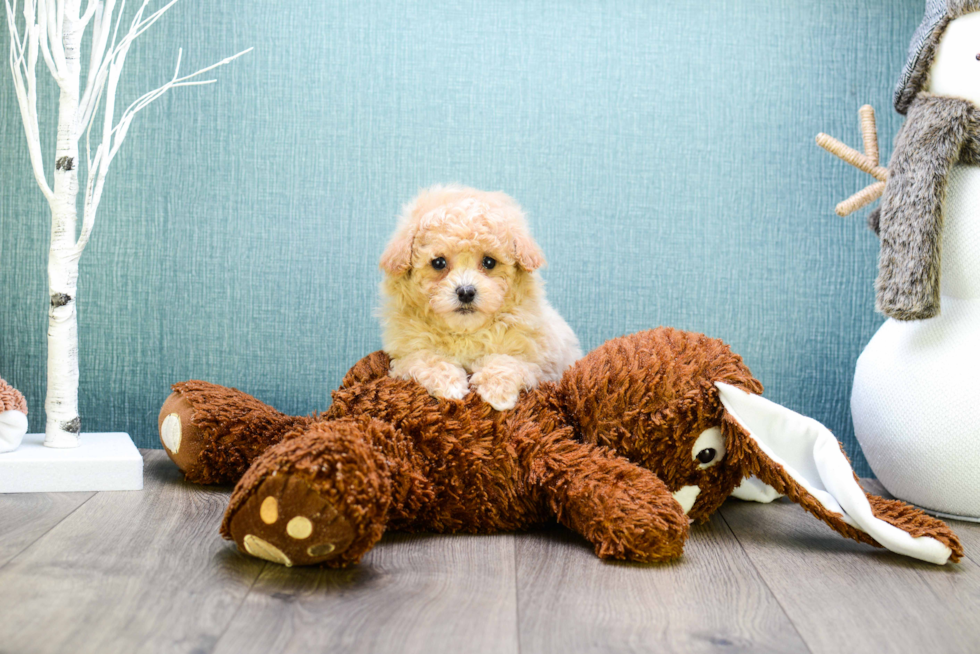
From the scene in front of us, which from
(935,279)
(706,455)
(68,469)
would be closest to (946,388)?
(935,279)

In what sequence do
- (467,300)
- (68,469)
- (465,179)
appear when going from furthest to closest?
(465,179) → (68,469) → (467,300)

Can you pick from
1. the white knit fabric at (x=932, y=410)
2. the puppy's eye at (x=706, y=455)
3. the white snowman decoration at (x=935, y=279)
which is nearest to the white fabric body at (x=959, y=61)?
the white snowman decoration at (x=935, y=279)

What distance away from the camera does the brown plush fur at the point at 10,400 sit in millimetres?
1112

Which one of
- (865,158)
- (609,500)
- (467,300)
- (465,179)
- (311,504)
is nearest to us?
(311,504)

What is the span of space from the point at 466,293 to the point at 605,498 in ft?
0.97

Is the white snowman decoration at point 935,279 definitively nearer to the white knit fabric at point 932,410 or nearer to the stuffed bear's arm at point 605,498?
the white knit fabric at point 932,410

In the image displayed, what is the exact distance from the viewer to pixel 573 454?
995 mm

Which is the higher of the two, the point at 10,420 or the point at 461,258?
the point at 461,258

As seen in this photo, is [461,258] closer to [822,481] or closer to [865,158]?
[822,481]

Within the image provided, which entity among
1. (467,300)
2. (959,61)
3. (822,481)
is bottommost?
(822,481)

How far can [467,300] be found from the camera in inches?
39.7

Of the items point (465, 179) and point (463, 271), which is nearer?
point (463, 271)

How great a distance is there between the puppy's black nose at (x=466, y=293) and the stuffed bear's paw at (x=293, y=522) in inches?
12.6

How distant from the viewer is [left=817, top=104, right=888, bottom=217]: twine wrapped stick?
1195 mm
